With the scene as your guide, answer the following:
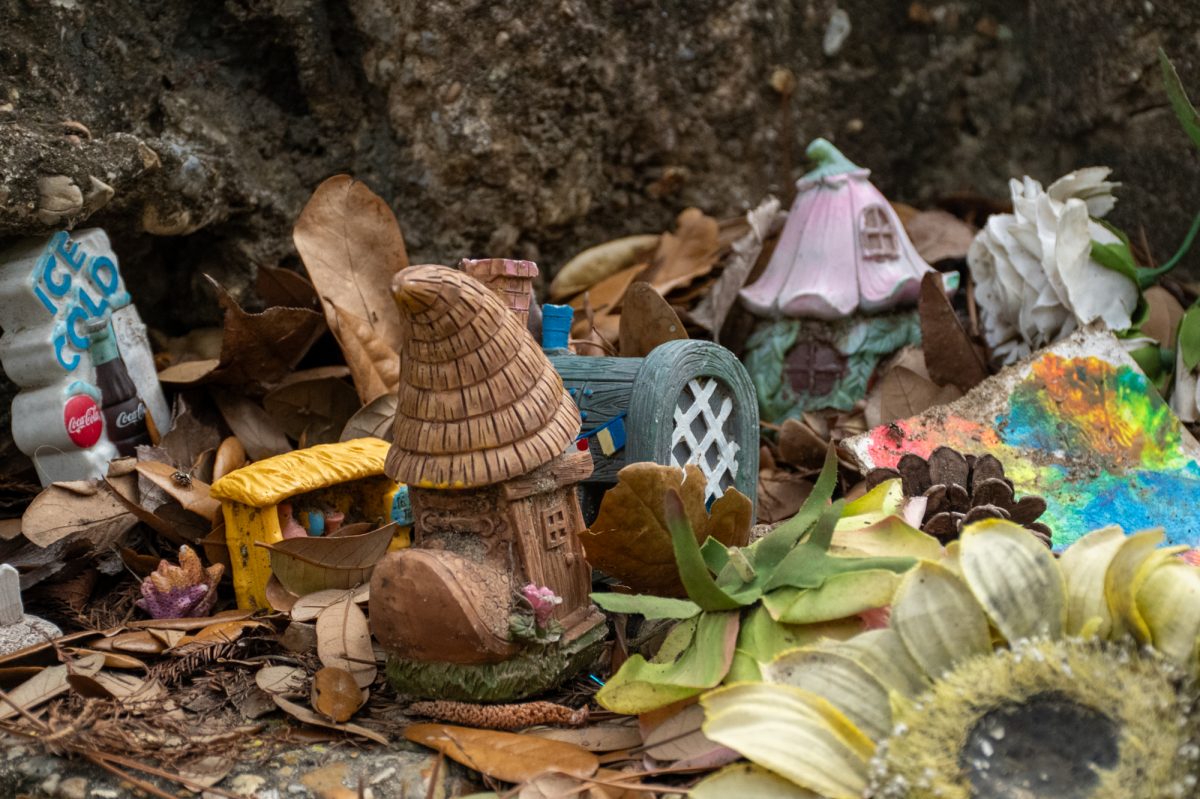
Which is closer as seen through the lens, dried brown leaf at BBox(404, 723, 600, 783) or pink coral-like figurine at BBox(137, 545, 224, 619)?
dried brown leaf at BBox(404, 723, 600, 783)

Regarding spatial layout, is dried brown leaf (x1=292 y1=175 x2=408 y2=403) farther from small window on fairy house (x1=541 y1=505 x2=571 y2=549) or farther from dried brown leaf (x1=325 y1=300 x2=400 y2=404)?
small window on fairy house (x1=541 y1=505 x2=571 y2=549)

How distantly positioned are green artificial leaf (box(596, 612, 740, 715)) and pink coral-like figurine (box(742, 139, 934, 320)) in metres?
0.88

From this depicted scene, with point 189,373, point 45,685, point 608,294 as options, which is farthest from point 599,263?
point 45,685

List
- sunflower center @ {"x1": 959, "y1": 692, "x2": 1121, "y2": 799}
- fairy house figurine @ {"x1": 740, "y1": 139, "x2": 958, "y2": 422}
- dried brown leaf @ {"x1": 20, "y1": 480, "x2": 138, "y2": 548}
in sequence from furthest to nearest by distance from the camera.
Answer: fairy house figurine @ {"x1": 740, "y1": 139, "x2": 958, "y2": 422} → dried brown leaf @ {"x1": 20, "y1": 480, "x2": 138, "y2": 548} → sunflower center @ {"x1": 959, "y1": 692, "x2": 1121, "y2": 799}

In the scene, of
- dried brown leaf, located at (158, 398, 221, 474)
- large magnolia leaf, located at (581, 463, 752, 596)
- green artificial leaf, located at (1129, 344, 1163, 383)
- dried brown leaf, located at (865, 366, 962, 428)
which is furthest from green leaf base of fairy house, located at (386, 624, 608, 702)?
green artificial leaf, located at (1129, 344, 1163, 383)

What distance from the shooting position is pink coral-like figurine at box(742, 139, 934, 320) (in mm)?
1953

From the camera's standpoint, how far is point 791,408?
2014 millimetres

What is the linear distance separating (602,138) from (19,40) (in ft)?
3.18

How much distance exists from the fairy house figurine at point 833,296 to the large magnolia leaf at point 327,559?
0.81 m

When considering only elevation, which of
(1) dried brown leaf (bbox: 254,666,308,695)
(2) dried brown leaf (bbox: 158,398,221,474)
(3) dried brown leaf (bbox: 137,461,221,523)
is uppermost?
(2) dried brown leaf (bbox: 158,398,221,474)

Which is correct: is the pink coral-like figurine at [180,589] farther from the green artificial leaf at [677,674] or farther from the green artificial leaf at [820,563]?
the green artificial leaf at [820,563]

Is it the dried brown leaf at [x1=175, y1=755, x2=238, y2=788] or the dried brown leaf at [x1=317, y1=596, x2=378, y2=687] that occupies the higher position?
the dried brown leaf at [x1=317, y1=596, x2=378, y2=687]

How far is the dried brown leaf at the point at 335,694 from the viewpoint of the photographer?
125 centimetres

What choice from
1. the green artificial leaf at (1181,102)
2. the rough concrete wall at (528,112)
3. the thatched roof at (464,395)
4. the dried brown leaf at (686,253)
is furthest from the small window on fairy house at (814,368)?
the thatched roof at (464,395)
